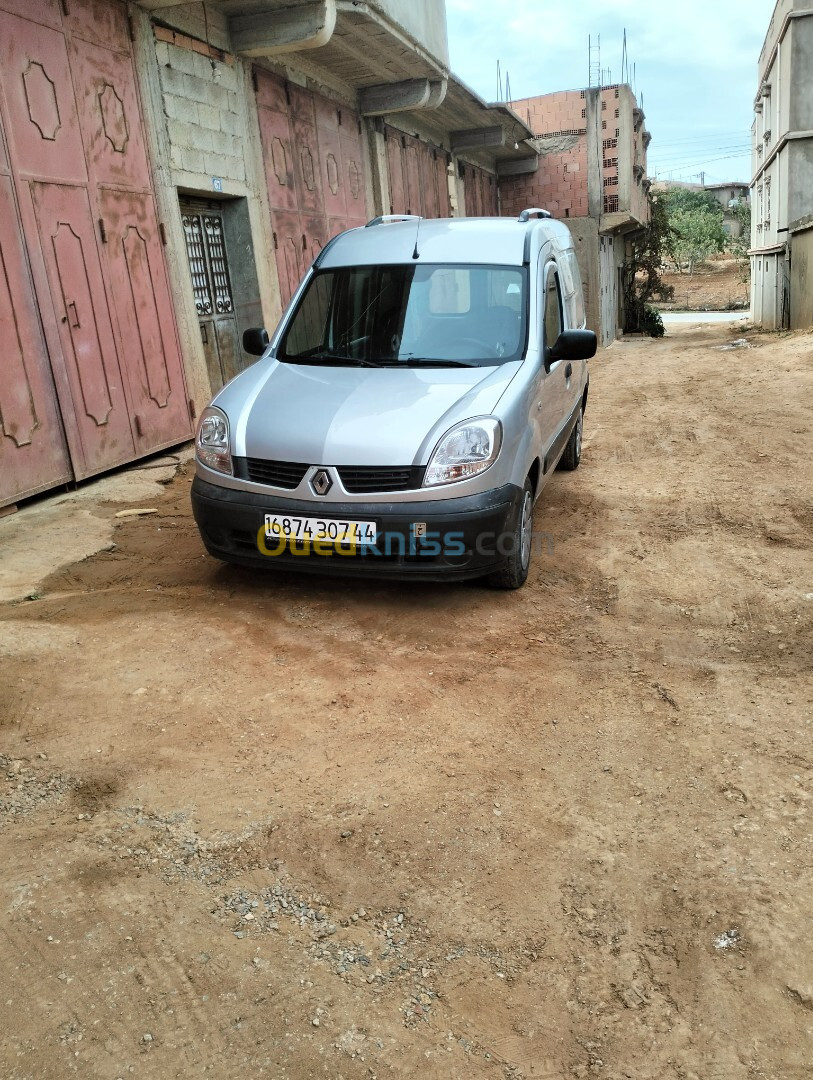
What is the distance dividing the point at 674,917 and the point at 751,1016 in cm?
34

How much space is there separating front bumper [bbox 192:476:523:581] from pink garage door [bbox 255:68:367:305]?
268 inches

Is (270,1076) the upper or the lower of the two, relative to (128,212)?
lower

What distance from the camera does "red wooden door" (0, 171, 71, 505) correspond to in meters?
6.19

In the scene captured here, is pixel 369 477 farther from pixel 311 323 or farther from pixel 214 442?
pixel 311 323

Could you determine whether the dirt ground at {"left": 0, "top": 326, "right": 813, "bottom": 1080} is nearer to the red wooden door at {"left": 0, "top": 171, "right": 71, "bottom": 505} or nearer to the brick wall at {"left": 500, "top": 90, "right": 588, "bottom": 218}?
the red wooden door at {"left": 0, "top": 171, "right": 71, "bottom": 505}

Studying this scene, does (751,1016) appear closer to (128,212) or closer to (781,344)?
(128,212)

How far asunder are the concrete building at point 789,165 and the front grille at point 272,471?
20.3 m

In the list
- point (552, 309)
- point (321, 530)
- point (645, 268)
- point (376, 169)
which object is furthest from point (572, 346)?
point (645, 268)

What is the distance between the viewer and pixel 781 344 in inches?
650

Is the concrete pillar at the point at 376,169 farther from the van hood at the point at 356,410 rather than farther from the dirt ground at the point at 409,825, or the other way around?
the dirt ground at the point at 409,825

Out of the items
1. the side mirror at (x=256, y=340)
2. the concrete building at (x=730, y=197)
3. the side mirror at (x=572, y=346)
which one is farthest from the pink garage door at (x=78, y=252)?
the concrete building at (x=730, y=197)

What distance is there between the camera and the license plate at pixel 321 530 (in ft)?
13.4

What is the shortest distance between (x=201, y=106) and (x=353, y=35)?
9.78 ft

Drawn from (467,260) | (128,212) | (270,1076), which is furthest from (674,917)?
(128,212)
